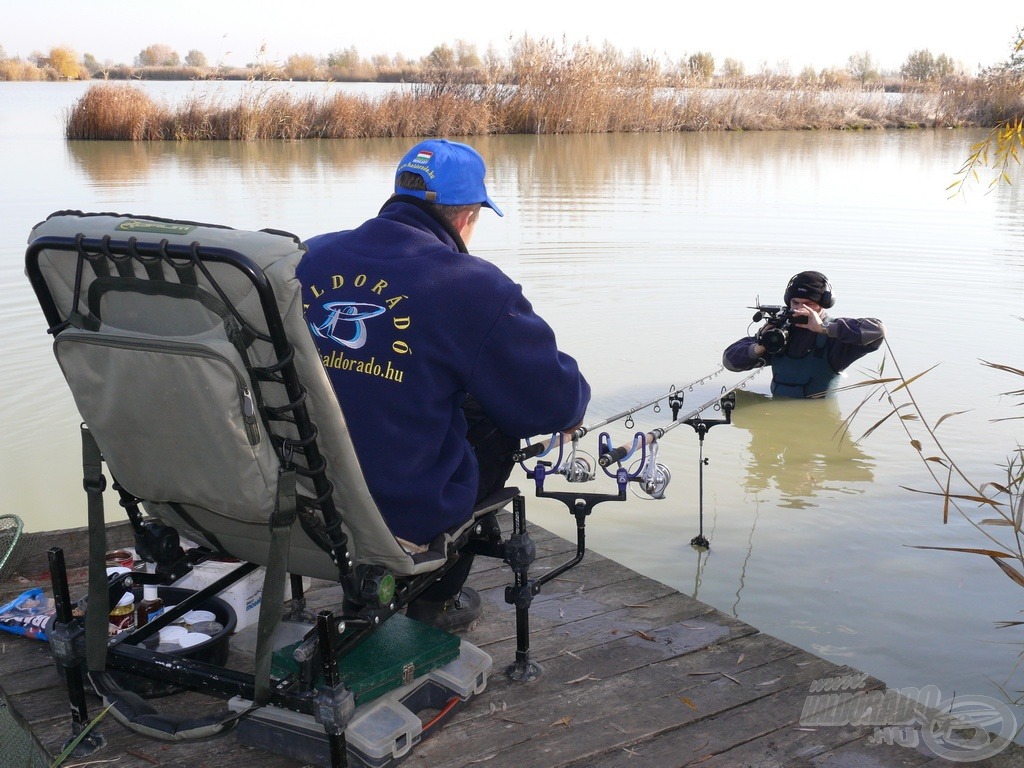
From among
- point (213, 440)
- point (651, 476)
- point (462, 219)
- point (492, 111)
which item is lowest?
point (651, 476)

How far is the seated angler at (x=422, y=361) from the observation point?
2199 millimetres

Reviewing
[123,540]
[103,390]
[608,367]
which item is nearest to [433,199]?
[103,390]

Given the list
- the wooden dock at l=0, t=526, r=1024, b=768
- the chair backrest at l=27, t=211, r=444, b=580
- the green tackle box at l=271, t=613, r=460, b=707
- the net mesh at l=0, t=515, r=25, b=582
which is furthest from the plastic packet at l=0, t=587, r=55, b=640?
the chair backrest at l=27, t=211, r=444, b=580

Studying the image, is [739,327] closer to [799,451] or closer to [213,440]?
[799,451]

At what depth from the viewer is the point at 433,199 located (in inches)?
97.7

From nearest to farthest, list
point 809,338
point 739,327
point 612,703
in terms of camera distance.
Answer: point 612,703 → point 809,338 → point 739,327

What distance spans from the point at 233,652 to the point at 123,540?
3.33ft

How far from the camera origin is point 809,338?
602cm

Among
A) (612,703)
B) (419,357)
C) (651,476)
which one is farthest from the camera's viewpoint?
(651,476)

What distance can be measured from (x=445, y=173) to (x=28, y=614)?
1.72 m

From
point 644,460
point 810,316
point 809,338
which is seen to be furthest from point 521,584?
point 809,338

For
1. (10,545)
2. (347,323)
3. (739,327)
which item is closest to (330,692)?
(347,323)

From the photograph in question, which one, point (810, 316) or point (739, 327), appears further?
point (739, 327)

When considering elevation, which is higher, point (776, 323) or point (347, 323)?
point (347, 323)
